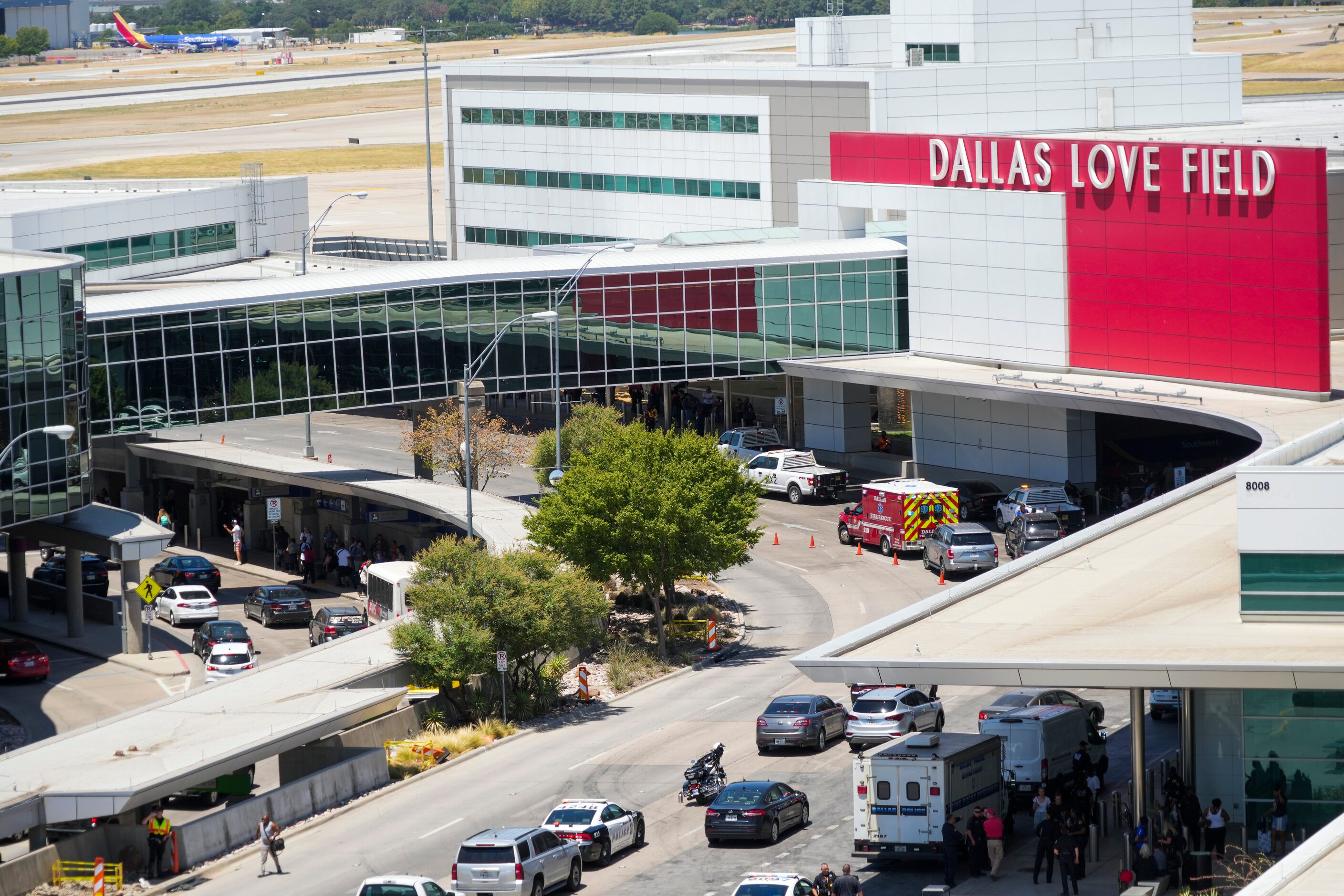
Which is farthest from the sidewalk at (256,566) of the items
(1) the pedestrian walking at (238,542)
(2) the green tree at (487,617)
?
(2) the green tree at (487,617)

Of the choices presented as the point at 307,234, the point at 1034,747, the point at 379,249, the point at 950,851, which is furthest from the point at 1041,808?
the point at 379,249

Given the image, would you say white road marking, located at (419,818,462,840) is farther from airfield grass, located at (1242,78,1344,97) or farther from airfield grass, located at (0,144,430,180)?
airfield grass, located at (1242,78,1344,97)

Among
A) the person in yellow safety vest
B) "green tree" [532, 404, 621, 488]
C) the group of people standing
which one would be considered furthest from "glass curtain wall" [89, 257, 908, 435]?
the person in yellow safety vest

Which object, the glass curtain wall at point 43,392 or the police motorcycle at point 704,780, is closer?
the police motorcycle at point 704,780

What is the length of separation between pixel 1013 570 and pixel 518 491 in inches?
1411

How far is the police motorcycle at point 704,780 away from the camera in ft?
139

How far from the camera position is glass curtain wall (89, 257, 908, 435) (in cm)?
6625

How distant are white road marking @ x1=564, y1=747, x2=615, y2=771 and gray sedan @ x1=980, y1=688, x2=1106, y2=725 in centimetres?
912

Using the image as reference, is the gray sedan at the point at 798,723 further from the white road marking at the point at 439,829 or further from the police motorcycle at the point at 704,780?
the white road marking at the point at 439,829

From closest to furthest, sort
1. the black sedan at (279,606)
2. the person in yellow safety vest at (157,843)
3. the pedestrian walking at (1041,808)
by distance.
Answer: the pedestrian walking at (1041,808) → the person in yellow safety vest at (157,843) → the black sedan at (279,606)

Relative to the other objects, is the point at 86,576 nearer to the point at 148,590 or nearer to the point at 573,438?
the point at 148,590

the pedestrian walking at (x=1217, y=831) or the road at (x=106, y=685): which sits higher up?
the pedestrian walking at (x=1217, y=831)

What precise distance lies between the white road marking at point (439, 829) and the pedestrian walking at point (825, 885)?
1032cm

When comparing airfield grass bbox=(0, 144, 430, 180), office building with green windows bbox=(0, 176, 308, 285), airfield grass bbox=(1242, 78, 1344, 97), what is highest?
airfield grass bbox=(1242, 78, 1344, 97)
